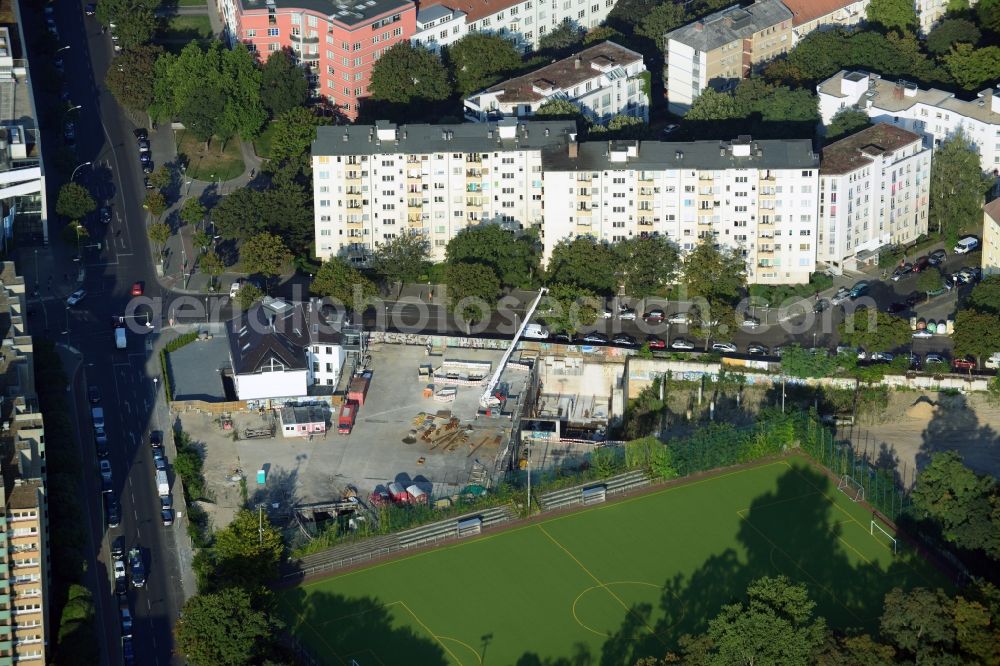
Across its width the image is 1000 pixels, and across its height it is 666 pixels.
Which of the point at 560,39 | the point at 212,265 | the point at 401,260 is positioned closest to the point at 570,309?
the point at 401,260

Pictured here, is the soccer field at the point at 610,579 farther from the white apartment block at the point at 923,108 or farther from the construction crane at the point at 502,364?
the white apartment block at the point at 923,108

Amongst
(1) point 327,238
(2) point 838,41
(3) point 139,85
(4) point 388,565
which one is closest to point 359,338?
(1) point 327,238

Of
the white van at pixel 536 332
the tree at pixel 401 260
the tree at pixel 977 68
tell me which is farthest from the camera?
the tree at pixel 977 68

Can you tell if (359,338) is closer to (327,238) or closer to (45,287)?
(327,238)

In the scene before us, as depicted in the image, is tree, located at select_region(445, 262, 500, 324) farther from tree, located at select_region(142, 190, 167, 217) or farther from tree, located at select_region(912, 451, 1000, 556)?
tree, located at select_region(912, 451, 1000, 556)

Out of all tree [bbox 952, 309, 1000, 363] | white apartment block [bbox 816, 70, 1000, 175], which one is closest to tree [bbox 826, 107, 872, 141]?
white apartment block [bbox 816, 70, 1000, 175]

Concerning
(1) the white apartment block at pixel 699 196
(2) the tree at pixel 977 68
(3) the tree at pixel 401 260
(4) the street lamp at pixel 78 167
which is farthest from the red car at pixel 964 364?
(4) the street lamp at pixel 78 167
